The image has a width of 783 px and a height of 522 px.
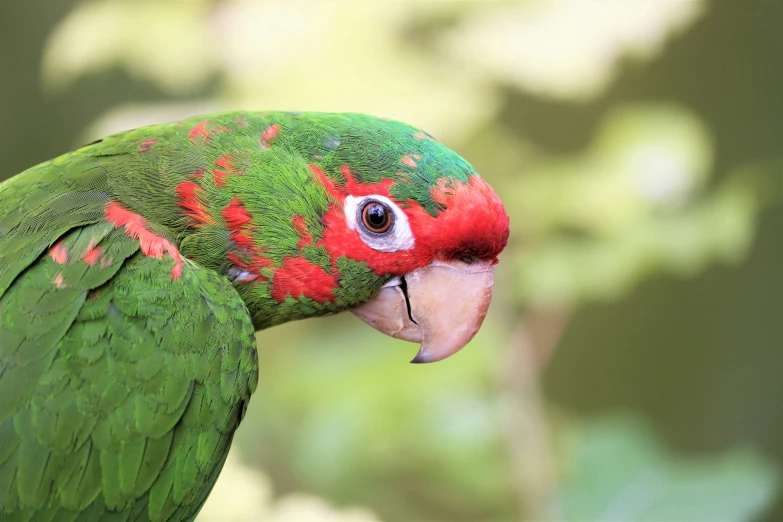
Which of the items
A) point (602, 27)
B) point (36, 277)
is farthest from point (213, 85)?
point (36, 277)

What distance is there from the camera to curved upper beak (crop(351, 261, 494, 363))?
3.71 ft

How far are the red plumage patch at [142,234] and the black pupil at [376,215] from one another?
12.4 inches

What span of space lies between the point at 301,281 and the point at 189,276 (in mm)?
186

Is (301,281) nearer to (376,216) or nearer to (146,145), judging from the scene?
(376,216)

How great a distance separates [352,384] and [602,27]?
1.56 metres

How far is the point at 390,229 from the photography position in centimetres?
108

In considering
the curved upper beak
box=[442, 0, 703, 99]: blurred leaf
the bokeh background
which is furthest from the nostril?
box=[442, 0, 703, 99]: blurred leaf

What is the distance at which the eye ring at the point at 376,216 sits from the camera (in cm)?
107

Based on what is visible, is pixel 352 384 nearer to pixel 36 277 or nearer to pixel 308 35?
pixel 308 35

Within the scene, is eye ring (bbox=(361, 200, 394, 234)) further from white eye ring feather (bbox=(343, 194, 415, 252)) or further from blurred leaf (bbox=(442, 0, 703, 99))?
blurred leaf (bbox=(442, 0, 703, 99))

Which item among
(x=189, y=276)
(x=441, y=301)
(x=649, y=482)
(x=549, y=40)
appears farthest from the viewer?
(x=649, y=482)

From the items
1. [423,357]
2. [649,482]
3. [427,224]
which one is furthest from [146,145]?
[649,482]

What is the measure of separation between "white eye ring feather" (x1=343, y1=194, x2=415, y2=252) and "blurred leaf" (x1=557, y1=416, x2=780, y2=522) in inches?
67.2

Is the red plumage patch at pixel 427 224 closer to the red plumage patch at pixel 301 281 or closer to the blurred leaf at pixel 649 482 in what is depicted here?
the red plumage patch at pixel 301 281
